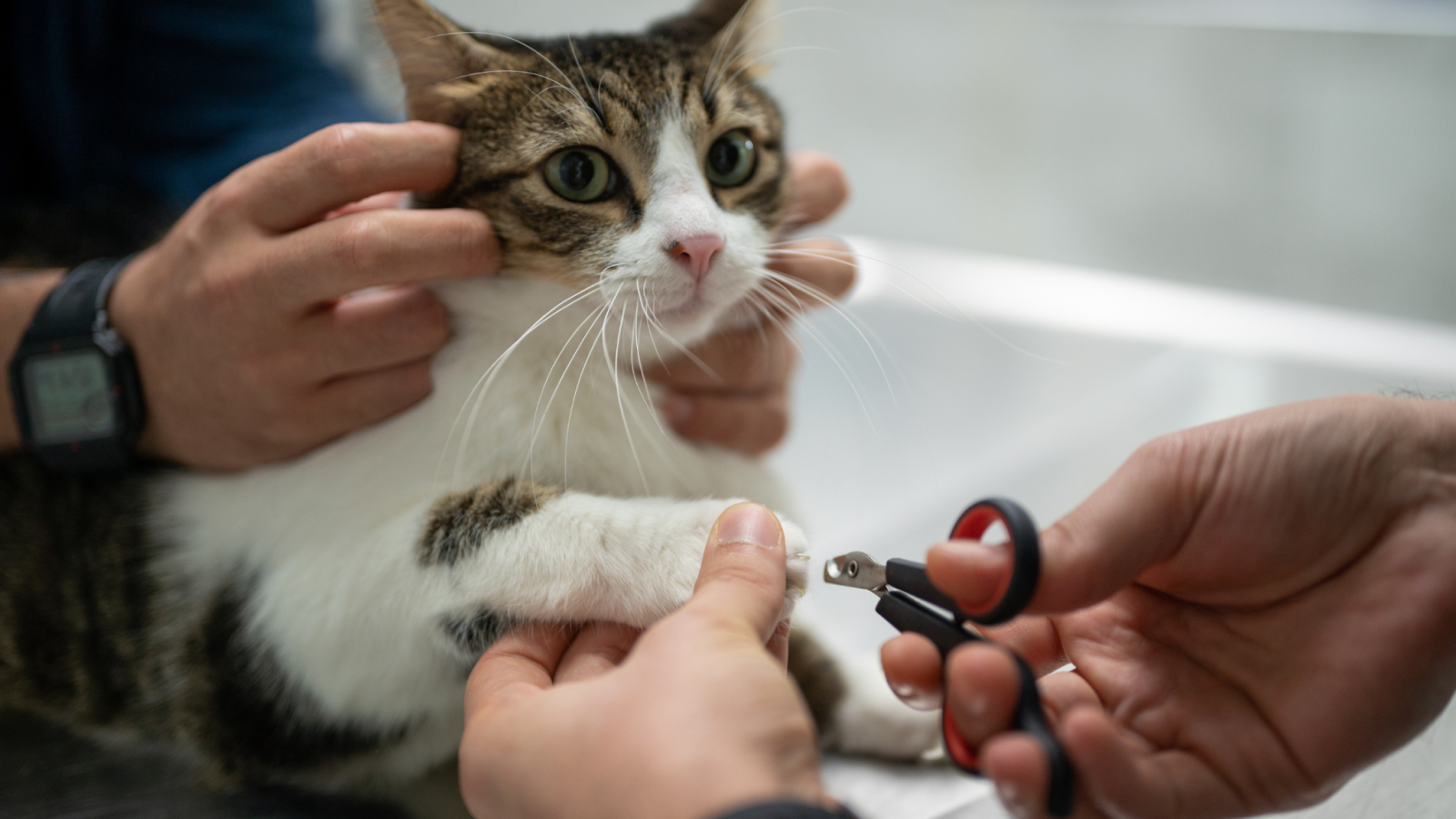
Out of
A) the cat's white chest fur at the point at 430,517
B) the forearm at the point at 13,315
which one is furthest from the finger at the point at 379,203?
the forearm at the point at 13,315

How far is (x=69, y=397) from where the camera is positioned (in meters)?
1.00

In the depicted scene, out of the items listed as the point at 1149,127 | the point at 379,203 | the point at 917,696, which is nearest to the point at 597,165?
the point at 379,203

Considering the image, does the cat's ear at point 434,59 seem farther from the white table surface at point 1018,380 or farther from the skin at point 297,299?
the white table surface at point 1018,380

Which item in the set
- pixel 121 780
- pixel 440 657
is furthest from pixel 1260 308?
pixel 121 780

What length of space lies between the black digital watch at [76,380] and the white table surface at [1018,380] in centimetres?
77

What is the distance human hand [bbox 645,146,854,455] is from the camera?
3.65 feet

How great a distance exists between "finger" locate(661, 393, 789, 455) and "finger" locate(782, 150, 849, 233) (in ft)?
0.79

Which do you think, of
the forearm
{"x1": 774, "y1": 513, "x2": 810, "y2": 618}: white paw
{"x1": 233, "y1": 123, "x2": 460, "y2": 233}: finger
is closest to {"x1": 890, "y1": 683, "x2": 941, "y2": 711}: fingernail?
{"x1": 774, "y1": 513, "x2": 810, "y2": 618}: white paw

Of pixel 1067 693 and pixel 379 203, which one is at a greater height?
pixel 379 203

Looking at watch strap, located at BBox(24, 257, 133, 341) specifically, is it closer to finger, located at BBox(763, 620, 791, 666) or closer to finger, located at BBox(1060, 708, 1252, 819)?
finger, located at BBox(763, 620, 791, 666)

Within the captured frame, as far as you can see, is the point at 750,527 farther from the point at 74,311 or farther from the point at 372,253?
the point at 74,311

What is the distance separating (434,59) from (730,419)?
54cm

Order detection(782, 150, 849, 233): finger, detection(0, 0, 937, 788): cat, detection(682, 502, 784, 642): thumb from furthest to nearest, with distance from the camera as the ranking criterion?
detection(782, 150, 849, 233): finger
detection(0, 0, 937, 788): cat
detection(682, 502, 784, 642): thumb

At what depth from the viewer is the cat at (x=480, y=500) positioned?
2.72 feet
